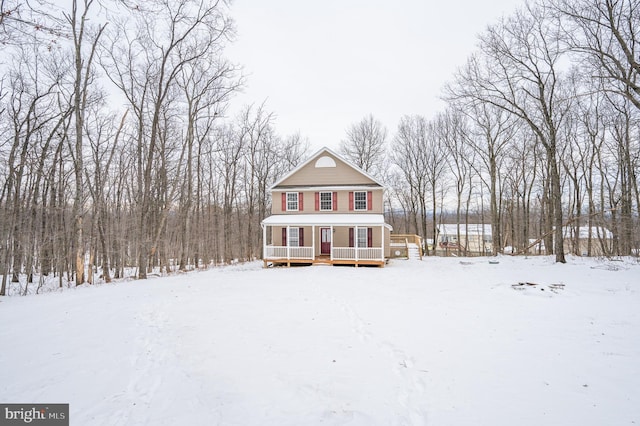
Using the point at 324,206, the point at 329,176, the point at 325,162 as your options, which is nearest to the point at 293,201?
the point at 324,206

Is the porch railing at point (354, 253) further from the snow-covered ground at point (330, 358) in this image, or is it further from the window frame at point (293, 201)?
the snow-covered ground at point (330, 358)

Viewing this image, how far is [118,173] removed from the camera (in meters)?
22.5

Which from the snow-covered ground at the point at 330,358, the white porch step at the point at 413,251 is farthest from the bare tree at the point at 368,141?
the snow-covered ground at the point at 330,358

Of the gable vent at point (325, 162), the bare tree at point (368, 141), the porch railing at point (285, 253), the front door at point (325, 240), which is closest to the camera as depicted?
the porch railing at point (285, 253)

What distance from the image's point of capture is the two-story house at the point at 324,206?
17.7 metres

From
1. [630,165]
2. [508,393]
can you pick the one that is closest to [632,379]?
[508,393]

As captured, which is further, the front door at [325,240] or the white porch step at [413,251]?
the white porch step at [413,251]

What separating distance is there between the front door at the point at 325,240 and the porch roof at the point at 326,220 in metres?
1.18

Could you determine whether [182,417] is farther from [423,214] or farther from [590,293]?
[423,214]

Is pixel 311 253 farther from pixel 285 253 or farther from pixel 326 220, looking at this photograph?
pixel 326 220

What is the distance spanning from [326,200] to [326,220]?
1.88 meters

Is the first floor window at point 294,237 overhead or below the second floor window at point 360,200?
below

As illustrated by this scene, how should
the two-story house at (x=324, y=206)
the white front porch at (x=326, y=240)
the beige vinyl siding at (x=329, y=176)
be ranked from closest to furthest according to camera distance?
the white front porch at (x=326, y=240), the two-story house at (x=324, y=206), the beige vinyl siding at (x=329, y=176)

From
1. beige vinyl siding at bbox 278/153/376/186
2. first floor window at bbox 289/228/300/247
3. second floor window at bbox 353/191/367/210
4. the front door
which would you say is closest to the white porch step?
second floor window at bbox 353/191/367/210
